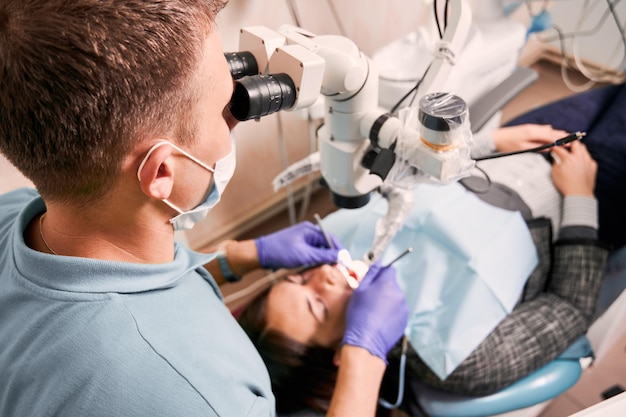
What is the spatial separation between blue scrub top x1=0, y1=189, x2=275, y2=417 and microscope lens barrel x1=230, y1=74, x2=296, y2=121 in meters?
0.30

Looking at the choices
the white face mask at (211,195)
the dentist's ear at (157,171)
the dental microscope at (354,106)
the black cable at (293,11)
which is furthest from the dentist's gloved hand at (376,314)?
the black cable at (293,11)

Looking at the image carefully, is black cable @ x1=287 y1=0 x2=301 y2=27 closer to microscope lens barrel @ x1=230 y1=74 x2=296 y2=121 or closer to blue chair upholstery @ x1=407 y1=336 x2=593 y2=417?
microscope lens barrel @ x1=230 y1=74 x2=296 y2=121

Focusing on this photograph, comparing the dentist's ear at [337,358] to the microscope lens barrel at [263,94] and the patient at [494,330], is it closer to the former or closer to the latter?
the patient at [494,330]

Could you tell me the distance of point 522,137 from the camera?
4.64 feet

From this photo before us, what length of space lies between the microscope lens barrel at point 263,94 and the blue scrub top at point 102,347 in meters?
0.30

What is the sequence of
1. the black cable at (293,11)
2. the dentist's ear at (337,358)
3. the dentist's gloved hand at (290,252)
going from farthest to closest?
1. the black cable at (293,11)
2. the dentist's gloved hand at (290,252)
3. the dentist's ear at (337,358)

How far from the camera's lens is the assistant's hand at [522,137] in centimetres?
140

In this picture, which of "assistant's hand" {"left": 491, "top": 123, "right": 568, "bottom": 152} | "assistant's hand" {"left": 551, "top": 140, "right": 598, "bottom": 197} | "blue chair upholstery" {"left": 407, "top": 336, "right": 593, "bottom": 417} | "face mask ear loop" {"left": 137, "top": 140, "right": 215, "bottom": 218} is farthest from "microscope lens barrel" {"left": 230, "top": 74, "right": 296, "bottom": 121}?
"assistant's hand" {"left": 551, "top": 140, "right": 598, "bottom": 197}

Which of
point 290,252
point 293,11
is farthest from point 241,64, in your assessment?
point 293,11

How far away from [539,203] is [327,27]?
41.6 inches

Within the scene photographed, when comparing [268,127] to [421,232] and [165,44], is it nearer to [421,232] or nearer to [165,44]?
[421,232]

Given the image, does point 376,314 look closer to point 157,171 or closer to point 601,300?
point 157,171

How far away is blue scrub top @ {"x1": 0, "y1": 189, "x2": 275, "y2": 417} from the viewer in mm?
585

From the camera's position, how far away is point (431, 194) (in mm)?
1370
